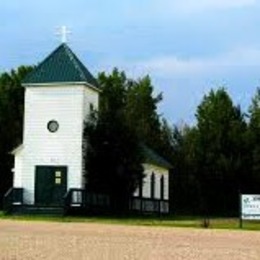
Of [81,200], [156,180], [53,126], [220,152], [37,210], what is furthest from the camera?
[220,152]

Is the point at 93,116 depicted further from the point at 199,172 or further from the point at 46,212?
the point at 199,172

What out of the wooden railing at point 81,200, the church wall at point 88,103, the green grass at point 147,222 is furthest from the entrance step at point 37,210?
the church wall at point 88,103

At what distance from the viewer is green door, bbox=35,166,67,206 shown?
177 feet

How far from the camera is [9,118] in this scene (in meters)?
74.8

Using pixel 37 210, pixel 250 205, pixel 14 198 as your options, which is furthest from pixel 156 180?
pixel 250 205

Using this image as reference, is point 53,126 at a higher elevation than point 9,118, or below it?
below

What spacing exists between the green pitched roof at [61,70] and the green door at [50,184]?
5.60m

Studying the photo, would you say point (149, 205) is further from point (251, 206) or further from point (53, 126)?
point (251, 206)

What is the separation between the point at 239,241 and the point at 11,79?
176ft

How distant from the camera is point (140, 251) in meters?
23.0

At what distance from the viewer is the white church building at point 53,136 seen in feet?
177

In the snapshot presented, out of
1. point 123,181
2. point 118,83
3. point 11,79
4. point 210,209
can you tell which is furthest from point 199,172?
point 123,181

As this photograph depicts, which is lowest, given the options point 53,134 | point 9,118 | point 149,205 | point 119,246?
point 119,246

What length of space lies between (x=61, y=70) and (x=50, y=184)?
737 cm
